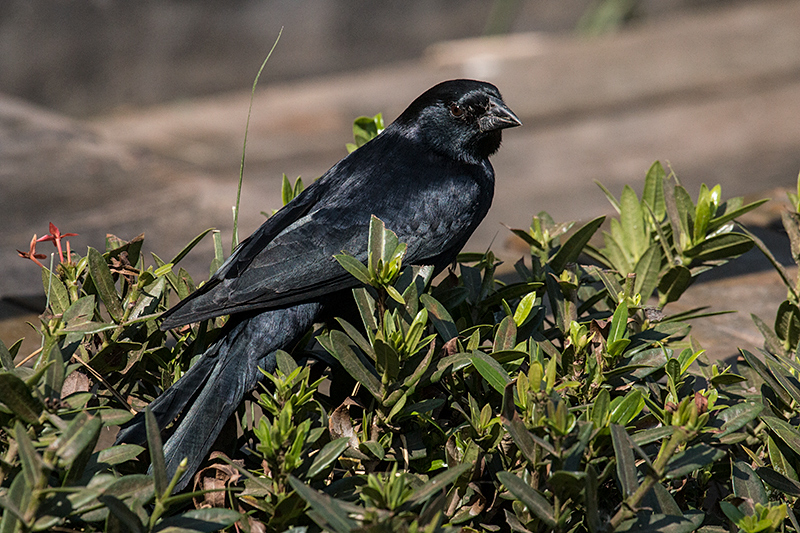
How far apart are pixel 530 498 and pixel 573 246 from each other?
0.98 metres

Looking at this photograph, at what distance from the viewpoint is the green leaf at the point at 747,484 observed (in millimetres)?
1712

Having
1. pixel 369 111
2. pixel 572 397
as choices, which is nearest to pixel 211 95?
pixel 369 111

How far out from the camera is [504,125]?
2857mm

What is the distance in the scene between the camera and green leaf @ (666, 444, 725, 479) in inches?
58.3

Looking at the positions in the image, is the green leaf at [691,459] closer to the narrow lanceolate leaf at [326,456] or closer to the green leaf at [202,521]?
the narrow lanceolate leaf at [326,456]

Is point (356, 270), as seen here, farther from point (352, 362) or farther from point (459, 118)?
point (459, 118)

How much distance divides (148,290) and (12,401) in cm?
72

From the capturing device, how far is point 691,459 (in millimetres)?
1501

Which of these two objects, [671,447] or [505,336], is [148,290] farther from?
[671,447]

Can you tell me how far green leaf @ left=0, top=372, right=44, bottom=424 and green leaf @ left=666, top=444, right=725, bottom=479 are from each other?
1.18 metres

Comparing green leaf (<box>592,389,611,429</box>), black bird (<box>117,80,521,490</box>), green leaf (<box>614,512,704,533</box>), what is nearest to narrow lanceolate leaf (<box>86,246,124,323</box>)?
black bird (<box>117,80,521,490</box>)

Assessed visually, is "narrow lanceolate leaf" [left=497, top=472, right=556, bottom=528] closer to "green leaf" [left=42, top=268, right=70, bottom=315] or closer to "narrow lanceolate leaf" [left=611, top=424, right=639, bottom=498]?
"narrow lanceolate leaf" [left=611, top=424, right=639, bottom=498]

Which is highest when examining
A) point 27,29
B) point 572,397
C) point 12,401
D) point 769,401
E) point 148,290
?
point 27,29

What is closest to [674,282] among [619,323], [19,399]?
[619,323]
